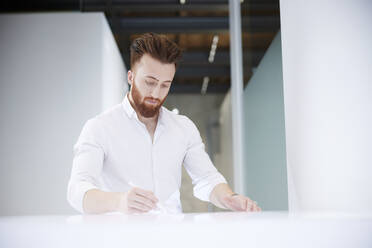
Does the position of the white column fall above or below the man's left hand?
above

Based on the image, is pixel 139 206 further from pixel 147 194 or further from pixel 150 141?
pixel 150 141

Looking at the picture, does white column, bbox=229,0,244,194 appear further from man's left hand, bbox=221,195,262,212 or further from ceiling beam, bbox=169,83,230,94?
ceiling beam, bbox=169,83,230,94

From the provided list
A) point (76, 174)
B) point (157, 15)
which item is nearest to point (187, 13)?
point (157, 15)

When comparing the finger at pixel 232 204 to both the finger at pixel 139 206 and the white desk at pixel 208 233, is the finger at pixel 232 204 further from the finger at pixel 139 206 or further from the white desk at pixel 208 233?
the white desk at pixel 208 233

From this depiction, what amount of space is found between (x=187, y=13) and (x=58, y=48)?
1.93 meters

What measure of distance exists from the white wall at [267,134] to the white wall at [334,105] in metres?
1.32

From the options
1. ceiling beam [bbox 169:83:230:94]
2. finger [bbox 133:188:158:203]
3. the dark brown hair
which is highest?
ceiling beam [bbox 169:83:230:94]

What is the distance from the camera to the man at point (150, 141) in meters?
1.97

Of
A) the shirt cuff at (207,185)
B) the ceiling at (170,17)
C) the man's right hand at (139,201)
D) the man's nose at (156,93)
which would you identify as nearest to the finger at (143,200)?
the man's right hand at (139,201)

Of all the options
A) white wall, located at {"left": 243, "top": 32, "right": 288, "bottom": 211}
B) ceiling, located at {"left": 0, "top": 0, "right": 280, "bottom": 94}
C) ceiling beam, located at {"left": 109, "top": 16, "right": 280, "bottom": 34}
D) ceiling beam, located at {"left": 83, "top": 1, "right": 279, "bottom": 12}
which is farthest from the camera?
ceiling beam, located at {"left": 109, "top": 16, "right": 280, "bottom": 34}

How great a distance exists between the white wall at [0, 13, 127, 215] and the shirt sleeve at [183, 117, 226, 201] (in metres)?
2.35

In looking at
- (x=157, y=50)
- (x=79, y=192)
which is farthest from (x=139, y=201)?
(x=157, y=50)

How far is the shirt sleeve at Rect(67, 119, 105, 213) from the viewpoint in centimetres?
157

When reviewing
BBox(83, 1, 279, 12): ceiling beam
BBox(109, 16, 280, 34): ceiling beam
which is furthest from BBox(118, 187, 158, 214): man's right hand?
BBox(109, 16, 280, 34): ceiling beam
